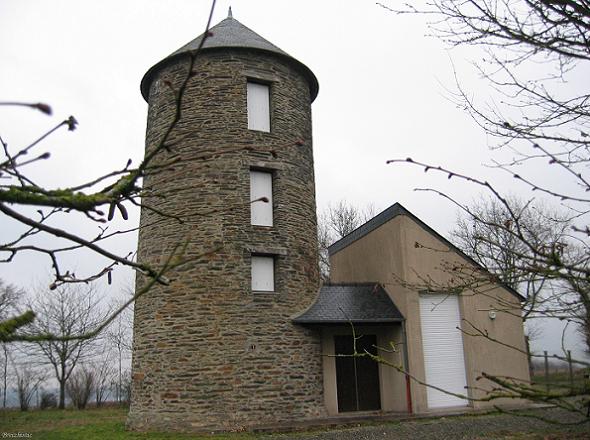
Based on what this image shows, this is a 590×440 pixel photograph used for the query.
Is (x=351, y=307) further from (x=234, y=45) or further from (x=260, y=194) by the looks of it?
(x=234, y=45)

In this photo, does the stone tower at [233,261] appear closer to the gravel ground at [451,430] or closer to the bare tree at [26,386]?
the gravel ground at [451,430]

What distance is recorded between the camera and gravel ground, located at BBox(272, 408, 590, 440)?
11.1 m

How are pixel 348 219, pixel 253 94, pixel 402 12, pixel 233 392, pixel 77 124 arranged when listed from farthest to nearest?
pixel 348 219 → pixel 253 94 → pixel 233 392 → pixel 402 12 → pixel 77 124

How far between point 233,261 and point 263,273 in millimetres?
949

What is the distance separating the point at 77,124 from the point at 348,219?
1382 inches

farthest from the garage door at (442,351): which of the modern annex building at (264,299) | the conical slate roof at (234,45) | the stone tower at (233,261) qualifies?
the conical slate roof at (234,45)

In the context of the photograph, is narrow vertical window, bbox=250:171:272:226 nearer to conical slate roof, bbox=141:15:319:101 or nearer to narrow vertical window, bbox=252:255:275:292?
narrow vertical window, bbox=252:255:275:292

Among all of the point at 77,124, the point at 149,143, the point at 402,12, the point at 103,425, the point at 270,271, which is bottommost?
the point at 103,425

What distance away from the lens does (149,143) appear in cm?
1652

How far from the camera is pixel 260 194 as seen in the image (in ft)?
50.0

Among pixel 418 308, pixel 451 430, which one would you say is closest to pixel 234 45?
pixel 418 308

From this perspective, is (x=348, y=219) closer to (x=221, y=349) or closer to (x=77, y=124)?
(x=221, y=349)

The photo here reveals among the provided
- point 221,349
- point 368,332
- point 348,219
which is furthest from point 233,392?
point 348,219

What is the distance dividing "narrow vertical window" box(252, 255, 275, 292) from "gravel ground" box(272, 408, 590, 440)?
388 centimetres
